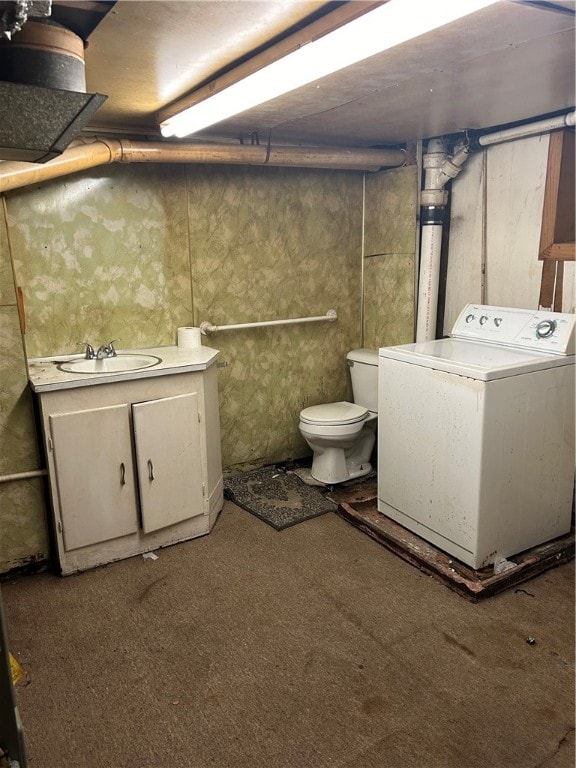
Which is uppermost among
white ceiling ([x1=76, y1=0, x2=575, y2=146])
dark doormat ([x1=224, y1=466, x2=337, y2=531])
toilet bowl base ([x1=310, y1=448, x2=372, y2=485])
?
white ceiling ([x1=76, y1=0, x2=575, y2=146])

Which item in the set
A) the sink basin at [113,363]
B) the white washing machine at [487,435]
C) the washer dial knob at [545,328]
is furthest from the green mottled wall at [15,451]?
the washer dial knob at [545,328]

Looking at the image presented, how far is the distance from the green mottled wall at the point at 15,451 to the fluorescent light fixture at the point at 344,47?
1169 millimetres

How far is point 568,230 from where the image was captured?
2.80 metres

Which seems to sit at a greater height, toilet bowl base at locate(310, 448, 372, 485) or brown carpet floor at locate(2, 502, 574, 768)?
toilet bowl base at locate(310, 448, 372, 485)

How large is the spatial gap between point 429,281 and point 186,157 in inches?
62.6

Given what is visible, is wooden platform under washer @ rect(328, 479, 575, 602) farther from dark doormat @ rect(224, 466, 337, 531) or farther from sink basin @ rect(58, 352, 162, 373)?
sink basin @ rect(58, 352, 162, 373)

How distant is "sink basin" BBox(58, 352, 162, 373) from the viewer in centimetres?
288

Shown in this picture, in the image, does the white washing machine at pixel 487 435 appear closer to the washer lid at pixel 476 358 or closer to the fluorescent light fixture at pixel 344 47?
the washer lid at pixel 476 358

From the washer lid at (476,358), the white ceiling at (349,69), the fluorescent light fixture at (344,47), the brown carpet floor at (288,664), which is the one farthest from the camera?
the washer lid at (476,358)

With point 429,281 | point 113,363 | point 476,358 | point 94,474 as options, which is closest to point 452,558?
point 476,358

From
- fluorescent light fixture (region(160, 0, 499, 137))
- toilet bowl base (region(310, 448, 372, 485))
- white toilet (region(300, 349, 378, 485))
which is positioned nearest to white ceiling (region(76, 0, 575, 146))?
fluorescent light fixture (region(160, 0, 499, 137))

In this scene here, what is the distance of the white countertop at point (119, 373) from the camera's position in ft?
8.16

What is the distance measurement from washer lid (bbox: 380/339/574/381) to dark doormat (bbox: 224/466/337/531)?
1.05 meters

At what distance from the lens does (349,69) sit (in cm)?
191
